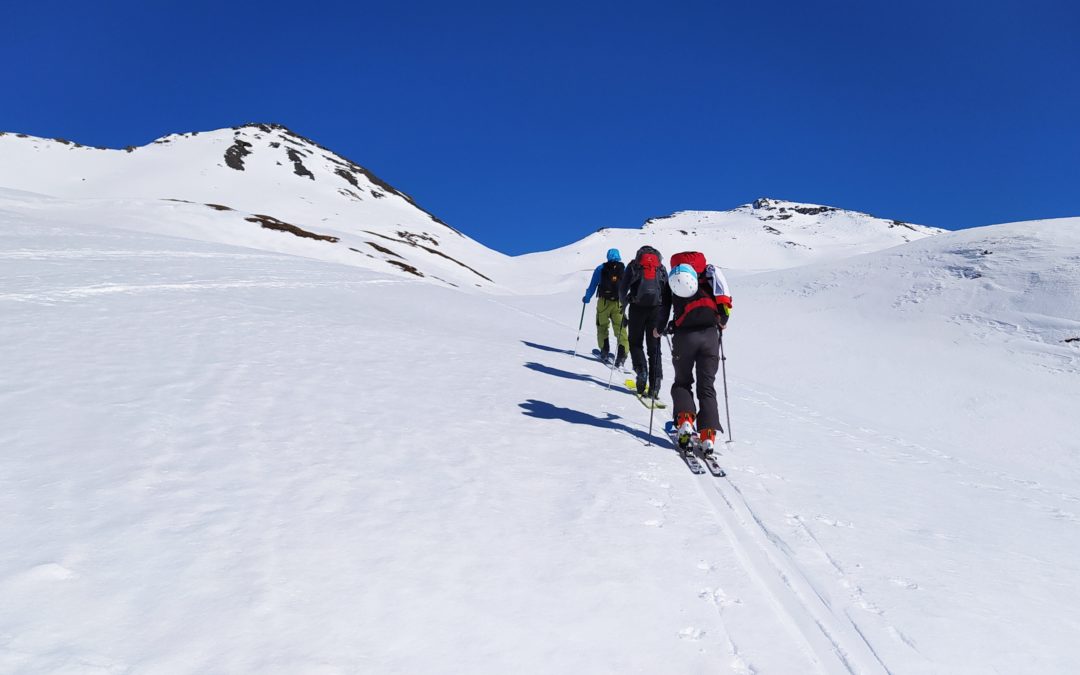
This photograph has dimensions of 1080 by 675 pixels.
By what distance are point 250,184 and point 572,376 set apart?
341ft

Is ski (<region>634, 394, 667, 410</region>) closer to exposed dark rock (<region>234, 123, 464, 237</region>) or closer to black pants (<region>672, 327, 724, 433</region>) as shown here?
black pants (<region>672, 327, 724, 433</region>)

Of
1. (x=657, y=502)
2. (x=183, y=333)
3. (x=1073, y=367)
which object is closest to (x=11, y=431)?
(x=183, y=333)

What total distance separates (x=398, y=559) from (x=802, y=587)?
8.59ft

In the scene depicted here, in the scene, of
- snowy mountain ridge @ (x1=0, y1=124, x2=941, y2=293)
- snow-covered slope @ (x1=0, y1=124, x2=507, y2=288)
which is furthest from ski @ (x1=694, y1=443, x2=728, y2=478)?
snow-covered slope @ (x1=0, y1=124, x2=507, y2=288)

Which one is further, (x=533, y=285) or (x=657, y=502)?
(x=533, y=285)

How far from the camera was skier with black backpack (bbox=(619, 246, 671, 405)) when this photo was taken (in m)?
9.33

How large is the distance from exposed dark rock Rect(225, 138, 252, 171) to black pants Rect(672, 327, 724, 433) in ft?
→ 385

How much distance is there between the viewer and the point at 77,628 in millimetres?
2609

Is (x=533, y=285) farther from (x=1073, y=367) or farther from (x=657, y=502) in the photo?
(x=657, y=502)

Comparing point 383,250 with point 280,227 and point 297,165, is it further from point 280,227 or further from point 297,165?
point 297,165

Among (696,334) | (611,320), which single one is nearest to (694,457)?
(696,334)

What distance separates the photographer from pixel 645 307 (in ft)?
31.5

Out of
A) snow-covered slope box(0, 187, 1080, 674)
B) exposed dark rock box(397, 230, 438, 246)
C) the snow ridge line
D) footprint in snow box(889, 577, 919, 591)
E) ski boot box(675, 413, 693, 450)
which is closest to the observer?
snow-covered slope box(0, 187, 1080, 674)

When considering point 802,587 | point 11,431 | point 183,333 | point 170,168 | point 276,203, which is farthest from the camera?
point 170,168
